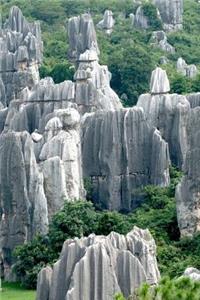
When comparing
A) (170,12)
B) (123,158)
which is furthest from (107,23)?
(123,158)

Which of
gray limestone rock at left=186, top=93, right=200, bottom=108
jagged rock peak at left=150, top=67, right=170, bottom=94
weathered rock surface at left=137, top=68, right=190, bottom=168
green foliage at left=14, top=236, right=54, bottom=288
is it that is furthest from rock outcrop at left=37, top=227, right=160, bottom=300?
jagged rock peak at left=150, top=67, right=170, bottom=94

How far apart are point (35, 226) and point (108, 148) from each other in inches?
237

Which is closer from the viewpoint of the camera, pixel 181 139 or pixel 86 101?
pixel 181 139

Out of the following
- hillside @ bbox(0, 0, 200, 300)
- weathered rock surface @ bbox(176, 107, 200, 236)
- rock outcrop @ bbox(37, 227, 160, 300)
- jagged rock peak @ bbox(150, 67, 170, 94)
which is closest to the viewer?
rock outcrop @ bbox(37, 227, 160, 300)

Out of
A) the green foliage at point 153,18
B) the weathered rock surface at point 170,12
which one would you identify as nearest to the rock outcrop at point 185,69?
the green foliage at point 153,18

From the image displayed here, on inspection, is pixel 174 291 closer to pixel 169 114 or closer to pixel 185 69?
pixel 169 114

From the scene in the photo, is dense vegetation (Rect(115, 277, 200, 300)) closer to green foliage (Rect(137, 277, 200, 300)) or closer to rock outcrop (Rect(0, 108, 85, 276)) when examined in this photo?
green foliage (Rect(137, 277, 200, 300))

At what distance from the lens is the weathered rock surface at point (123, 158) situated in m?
42.8

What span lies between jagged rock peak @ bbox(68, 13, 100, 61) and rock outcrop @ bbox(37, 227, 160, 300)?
3848 cm

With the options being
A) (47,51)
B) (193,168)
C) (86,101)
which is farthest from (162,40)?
(193,168)

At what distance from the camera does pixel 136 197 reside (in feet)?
140

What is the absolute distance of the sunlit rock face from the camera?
59094 millimetres

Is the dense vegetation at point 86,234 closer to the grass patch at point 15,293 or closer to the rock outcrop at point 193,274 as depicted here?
the grass patch at point 15,293

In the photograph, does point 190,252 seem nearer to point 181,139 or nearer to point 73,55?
point 181,139
